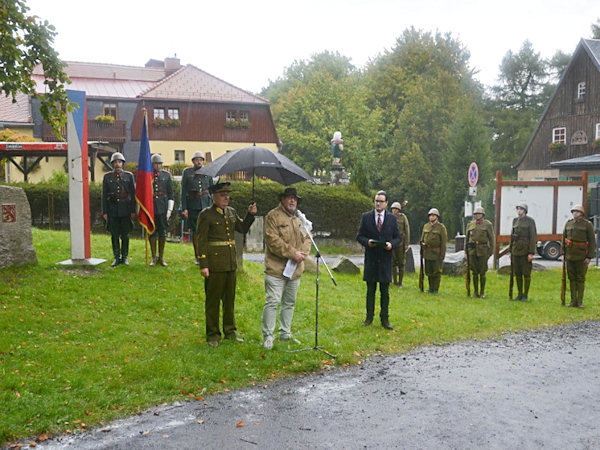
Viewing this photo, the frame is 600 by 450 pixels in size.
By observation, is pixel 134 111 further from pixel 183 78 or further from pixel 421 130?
pixel 421 130

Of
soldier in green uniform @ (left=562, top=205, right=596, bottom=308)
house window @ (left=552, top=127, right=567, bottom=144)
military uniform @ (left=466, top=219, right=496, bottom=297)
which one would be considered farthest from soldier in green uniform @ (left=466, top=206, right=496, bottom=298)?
house window @ (left=552, top=127, right=567, bottom=144)

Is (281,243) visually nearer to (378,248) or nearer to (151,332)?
(151,332)

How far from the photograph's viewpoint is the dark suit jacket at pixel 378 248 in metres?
9.98

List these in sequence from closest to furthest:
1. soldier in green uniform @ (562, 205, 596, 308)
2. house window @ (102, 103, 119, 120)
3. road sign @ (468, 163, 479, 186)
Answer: soldier in green uniform @ (562, 205, 596, 308) → road sign @ (468, 163, 479, 186) → house window @ (102, 103, 119, 120)

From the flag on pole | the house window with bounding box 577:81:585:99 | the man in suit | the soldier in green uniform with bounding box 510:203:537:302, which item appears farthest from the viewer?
the house window with bounding box 577:81:585:99

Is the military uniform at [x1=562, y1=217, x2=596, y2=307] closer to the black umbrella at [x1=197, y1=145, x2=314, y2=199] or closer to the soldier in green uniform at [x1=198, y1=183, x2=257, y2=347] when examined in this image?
the black umbrella at [x1=197, y1=145, x2=314, y2=199]

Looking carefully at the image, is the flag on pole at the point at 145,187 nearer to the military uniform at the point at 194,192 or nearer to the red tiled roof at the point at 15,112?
the military uniform at the point at 194,192

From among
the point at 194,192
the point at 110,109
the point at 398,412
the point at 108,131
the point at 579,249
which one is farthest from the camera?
the point at 110,109

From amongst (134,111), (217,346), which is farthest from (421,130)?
(217,346)

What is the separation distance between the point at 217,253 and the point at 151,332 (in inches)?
61.5

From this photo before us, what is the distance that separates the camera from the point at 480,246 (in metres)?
13.8

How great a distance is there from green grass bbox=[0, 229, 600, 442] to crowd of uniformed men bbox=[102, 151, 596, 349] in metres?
0.44

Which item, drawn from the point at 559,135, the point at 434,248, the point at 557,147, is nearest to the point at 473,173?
the point at 434,248

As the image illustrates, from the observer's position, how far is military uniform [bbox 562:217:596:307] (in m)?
12.7
